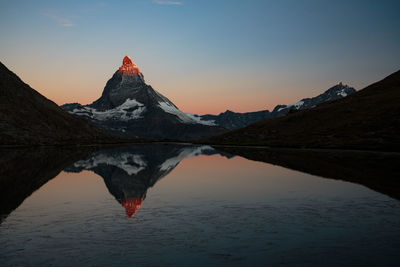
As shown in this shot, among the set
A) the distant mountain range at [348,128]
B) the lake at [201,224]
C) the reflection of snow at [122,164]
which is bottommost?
the lake at [201,224]

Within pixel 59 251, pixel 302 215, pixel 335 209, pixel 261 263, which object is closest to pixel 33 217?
pixel 59 251

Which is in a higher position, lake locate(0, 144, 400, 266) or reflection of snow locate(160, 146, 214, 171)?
reflection of snow locate(160, 146, 214, 171)

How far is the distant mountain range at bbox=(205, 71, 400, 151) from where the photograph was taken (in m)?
115

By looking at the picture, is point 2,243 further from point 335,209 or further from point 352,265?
point 335,209

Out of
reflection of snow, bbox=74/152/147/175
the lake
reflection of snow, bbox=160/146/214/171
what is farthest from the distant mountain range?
the lake

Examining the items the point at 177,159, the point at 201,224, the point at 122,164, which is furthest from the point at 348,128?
the point at 201,224

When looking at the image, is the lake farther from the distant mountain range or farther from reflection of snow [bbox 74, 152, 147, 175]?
the distant mountain range

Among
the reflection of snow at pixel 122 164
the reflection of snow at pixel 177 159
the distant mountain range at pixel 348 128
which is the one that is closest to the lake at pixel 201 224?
the reflection of snow at pixel 122 164

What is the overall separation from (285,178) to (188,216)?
21.7m

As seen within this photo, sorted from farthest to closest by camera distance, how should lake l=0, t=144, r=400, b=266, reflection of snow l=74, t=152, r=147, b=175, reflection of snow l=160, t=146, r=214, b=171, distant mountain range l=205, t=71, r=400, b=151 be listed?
1. distant mountain range l=205, t=71, r=400, b=151
2. reflection of snow l=160, t=146, r=214, b=171
3. reflection of snow l=74, t=152, r=147, b=175
4. lake l=0, t=144, r=400, b=266

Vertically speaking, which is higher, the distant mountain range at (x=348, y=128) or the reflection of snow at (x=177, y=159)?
the distant mountain range at (x=348, y=128)

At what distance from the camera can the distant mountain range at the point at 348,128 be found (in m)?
115

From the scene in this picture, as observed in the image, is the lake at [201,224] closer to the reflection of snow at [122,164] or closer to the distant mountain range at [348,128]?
the reflection of snow at [122,164]

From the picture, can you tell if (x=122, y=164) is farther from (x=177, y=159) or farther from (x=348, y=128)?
(x=348, y=128)
